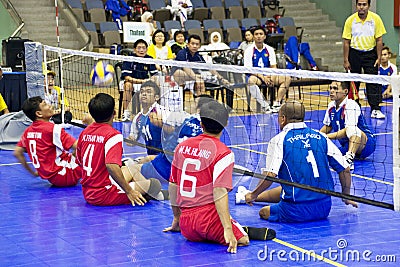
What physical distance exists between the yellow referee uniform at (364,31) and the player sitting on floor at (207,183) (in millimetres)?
7607

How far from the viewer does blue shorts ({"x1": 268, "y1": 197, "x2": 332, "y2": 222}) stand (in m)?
6.25

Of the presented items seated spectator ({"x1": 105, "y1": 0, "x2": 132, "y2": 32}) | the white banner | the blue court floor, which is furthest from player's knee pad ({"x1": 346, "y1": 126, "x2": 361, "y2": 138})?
seated spectator ({"x1": 105, "y1": 0, "x2": 132, "y2": 32})

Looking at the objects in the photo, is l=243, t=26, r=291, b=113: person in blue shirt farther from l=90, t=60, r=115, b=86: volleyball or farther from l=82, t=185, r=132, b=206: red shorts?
l=82, t=185, r=132, b=206: red shorts

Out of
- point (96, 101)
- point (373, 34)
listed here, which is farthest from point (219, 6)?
point (96, 101)

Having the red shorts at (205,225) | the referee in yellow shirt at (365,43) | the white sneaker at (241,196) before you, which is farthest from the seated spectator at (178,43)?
the red shorts at (205,225)

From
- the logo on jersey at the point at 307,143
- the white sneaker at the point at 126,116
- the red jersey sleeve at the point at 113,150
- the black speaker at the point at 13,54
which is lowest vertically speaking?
the white sneaker at the point at 126,116

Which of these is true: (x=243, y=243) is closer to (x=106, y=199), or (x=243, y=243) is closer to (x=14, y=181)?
(x=106, y=199)

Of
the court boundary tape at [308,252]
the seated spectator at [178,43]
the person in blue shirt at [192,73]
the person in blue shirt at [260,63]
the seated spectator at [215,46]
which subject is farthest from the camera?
the seated spectator at [215,46]

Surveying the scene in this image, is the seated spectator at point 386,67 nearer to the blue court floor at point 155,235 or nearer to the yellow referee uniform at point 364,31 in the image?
the yellow referee uniform at point 364,31

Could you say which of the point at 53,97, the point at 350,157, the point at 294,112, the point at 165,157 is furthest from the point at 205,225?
the point at 53,97

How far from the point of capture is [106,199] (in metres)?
7.07

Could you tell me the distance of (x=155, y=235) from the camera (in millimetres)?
6023

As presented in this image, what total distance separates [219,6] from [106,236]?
52.8 feet

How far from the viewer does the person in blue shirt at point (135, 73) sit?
12742 mm
